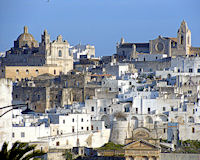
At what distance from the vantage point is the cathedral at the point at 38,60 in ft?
236

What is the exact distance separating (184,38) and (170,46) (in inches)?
85.6

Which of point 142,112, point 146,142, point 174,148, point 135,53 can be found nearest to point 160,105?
point 142,112

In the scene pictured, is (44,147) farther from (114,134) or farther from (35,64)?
(35,64)

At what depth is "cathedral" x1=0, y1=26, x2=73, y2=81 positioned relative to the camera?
2827 inches

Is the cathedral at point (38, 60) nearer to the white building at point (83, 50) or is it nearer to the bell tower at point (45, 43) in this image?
the bell tower at point (45, 43)

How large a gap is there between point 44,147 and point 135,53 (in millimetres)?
29719

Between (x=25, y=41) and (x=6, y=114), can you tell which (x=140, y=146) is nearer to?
(x=6, y=114)

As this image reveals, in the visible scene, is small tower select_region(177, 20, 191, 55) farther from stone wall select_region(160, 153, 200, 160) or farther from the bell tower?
stone wall select_region(160, 153, 200, 160)

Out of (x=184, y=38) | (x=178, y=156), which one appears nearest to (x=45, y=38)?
(x=184, y=38)

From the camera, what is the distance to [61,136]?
5275cm

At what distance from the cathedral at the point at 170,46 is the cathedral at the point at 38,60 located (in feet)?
23.7

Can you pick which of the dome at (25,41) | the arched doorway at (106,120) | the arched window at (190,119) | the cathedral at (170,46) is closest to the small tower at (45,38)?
the dome at (25,41)

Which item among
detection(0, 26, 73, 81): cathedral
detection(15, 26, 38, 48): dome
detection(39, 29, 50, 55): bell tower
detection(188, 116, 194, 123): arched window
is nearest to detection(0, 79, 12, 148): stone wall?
detection(188, 116, 194, 123): arched window

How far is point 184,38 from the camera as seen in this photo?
74688 millimetres
